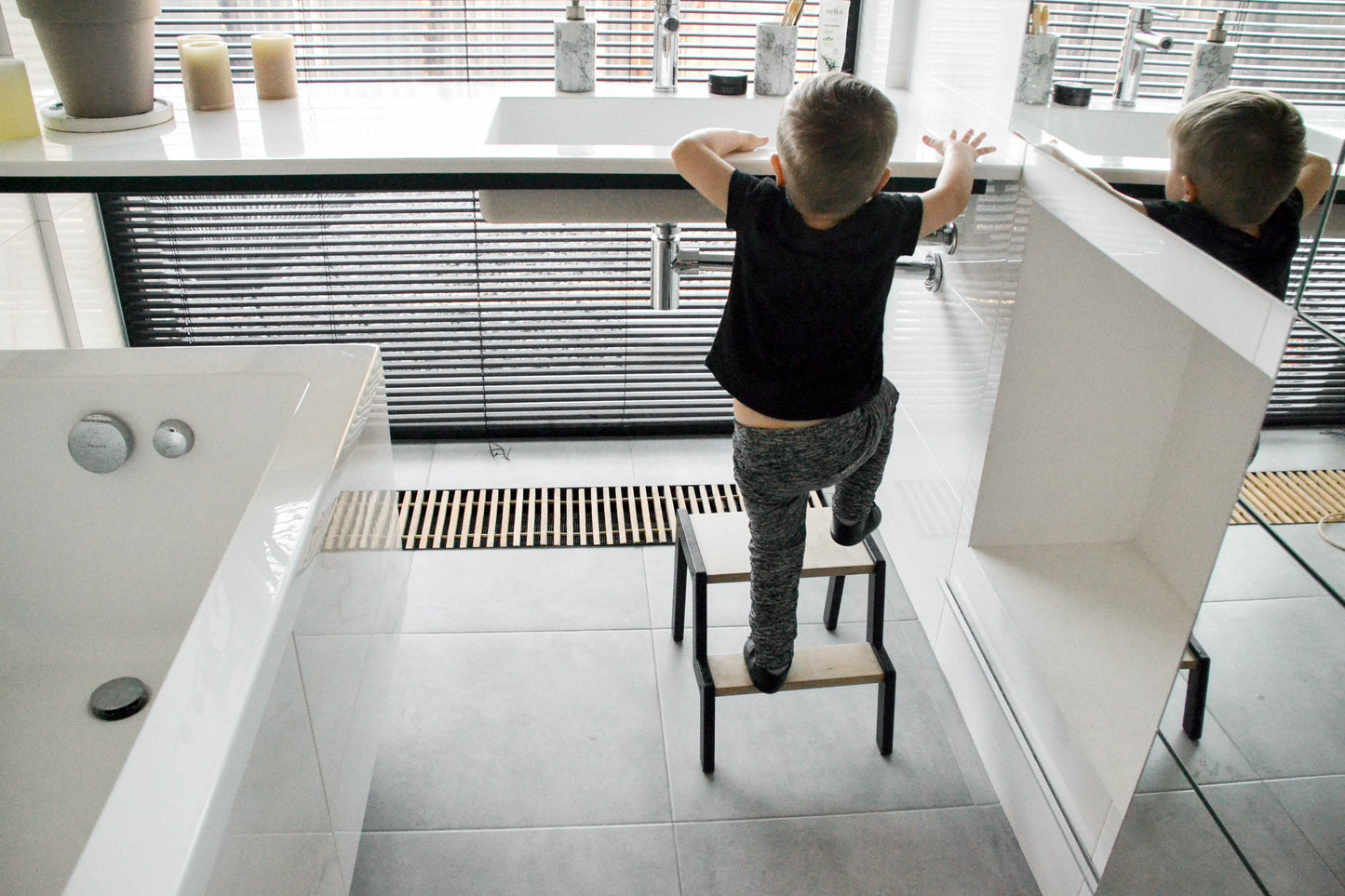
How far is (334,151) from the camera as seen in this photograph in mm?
1589

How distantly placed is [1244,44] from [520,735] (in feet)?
4.71

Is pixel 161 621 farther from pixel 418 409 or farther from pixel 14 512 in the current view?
pixel 418 409

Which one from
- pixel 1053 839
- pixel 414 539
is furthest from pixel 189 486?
pixel 1053 839

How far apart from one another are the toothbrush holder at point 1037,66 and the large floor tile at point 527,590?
1.18m

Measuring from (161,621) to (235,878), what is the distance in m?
0.90

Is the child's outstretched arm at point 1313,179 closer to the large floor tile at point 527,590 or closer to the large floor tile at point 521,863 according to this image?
the large floor tile at point 521,863

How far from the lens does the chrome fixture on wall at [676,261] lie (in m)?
1.69

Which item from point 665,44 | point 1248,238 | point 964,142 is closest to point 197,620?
point 1248,238

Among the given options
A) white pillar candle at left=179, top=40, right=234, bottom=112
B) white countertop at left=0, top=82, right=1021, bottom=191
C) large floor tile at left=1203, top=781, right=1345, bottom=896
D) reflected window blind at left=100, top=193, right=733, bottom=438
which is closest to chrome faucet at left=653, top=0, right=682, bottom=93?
white countertop at left=0, top=82, right=1021, bottom=191

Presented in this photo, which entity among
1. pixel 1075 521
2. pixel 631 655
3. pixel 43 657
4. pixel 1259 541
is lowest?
pixel 631 655

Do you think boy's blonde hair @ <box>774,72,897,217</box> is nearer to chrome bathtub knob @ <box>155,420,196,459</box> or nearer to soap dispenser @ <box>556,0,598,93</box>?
soap dispenser @ <box>556,0,598,93</box>

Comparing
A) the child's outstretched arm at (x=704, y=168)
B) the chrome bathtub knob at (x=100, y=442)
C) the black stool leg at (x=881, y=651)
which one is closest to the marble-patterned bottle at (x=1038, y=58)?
the child's outstretched arm at (x=704, y=168)

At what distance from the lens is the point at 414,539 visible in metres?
2.30

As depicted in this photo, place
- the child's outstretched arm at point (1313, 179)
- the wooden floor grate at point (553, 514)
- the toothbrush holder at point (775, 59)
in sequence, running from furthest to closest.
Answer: the wooden floor grate at point (553, 514), the toothbrush holder at point (775, 59), the child's outstretched arm at point (1313, 179)
